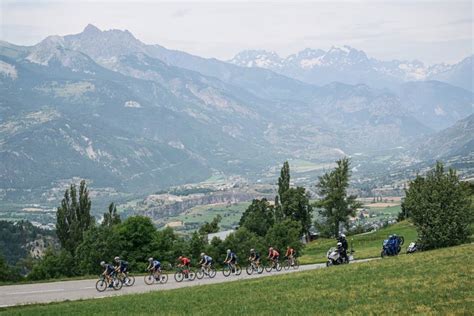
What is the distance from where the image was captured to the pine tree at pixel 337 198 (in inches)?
3656

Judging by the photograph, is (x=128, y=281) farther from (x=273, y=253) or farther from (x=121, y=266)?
(x=273, y=253)

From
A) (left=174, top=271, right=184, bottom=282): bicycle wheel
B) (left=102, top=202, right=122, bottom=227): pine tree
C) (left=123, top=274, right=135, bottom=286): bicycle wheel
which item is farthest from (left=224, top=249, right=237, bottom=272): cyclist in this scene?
(left=102, top=202, right=122, bottom=227): pine tree

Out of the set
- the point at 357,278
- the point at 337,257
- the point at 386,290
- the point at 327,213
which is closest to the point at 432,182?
the point at 337,257

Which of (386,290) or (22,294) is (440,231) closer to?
(386,290)

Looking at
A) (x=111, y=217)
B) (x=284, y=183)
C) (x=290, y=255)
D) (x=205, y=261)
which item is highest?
(x=284, y=183)

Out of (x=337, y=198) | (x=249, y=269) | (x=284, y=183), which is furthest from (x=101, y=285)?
(x=284, y=183)

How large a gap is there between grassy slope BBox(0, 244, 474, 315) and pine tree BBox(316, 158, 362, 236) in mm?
56760

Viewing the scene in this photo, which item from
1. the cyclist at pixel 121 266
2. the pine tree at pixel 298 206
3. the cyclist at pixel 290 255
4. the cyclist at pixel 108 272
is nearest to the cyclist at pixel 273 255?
the cyclist at pixel 290 255

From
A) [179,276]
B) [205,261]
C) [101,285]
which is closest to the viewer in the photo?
[101,285]

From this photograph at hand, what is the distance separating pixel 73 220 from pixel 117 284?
48.1 m

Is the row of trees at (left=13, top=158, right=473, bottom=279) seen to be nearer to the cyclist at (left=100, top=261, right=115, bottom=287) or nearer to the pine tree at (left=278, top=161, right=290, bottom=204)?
the pine tree at (left=278, top=161, right=290, bottom=204)

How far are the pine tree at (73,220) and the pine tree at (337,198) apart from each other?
35.3 m

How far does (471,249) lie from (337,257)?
454 inches

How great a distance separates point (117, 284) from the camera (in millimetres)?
43188
